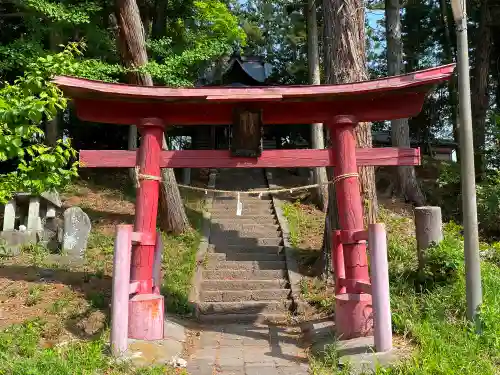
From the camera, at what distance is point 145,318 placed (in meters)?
6.24

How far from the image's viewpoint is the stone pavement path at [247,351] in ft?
18.6

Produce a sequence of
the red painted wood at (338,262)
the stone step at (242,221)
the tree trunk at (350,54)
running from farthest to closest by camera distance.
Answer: the stone step at (242,221) < the tree trunk at (350,54) < the red painted wood at (338,262)

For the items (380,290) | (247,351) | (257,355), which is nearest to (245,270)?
(247,351)

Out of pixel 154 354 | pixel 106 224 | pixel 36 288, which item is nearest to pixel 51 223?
pixel 106 224

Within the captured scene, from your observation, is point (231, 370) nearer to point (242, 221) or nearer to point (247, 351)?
point (247, 351)

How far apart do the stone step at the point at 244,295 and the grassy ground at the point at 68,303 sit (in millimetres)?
467

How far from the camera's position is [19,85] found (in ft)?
16.2

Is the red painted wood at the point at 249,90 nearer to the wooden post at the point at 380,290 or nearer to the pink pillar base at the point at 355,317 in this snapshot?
the wooden post at the point at 380,290

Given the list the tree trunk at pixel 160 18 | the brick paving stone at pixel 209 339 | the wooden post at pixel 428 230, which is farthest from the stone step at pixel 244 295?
the tree trunk at pixel 160 18

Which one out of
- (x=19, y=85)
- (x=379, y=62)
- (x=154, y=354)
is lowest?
(x=154, y=354)

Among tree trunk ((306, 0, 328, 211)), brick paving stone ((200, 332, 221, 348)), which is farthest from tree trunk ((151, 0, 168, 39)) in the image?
brick paving stone ((200, 332, 221, 348))

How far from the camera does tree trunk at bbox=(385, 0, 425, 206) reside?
1463cm

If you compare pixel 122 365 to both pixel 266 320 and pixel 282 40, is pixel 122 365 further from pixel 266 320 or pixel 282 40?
Result: pixel 282 40

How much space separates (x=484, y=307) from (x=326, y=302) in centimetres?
324
